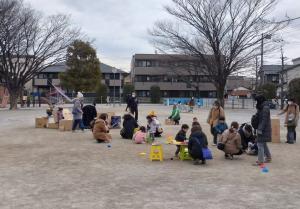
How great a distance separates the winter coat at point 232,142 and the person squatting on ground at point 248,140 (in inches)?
33.2

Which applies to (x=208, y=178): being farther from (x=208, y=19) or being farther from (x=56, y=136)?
(x=208, y=19)

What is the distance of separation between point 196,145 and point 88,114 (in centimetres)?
880

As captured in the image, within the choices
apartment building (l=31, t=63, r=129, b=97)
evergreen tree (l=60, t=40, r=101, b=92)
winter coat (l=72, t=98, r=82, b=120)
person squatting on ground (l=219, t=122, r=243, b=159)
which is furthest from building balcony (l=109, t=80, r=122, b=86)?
person squatting on ground (l=219, t=122, r=243, b=159)

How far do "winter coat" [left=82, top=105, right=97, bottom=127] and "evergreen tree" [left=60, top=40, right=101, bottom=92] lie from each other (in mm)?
39455

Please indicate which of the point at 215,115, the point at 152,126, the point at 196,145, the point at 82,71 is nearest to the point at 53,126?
the point at 152,126

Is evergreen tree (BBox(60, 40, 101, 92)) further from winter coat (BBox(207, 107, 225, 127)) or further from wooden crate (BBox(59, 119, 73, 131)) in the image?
winter coat (BBox(207, 107, 225, 127))

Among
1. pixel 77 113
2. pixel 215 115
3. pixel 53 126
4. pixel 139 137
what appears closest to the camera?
pixel 215 115

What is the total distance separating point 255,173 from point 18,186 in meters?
4.24

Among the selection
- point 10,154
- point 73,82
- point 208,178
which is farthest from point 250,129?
point 73,82

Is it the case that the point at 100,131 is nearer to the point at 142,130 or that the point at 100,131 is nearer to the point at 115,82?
the point at 142,130

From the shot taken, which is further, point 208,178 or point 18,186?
point 208,178

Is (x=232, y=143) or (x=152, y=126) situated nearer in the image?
(x=232, y=143)

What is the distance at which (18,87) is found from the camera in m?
38.0

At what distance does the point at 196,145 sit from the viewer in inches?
364
